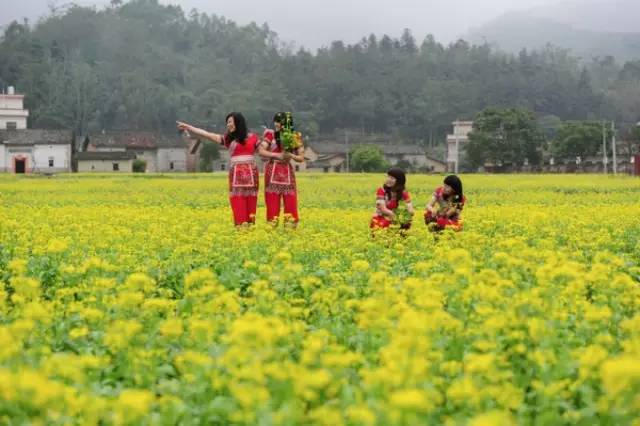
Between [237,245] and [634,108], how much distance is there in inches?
4180

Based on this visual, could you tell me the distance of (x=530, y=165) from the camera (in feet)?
229

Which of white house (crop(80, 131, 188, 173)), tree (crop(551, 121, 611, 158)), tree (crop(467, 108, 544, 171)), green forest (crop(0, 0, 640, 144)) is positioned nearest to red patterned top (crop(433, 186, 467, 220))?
tree (crop(467, 108, 544, 171))

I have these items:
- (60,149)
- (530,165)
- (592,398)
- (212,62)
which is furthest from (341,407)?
(212,62)

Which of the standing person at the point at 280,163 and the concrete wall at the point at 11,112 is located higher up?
the concrete wall at the point at 11,112

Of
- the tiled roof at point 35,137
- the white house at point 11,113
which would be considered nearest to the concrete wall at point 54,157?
the tiled roof at point 35,137

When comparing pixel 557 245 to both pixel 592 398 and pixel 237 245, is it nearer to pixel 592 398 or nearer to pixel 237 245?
pixel 237 245

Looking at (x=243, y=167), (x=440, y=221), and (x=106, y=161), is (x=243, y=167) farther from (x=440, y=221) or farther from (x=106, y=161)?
(x=106, y=161)

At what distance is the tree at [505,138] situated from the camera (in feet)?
222

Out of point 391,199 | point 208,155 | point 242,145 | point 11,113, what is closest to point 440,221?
point 391,199

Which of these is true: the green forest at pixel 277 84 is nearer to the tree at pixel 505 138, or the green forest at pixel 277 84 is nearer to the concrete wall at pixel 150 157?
the concrete wall at pixel 150 157

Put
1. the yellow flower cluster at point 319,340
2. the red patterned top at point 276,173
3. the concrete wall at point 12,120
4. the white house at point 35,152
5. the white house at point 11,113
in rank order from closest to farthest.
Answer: the yellow flower cluster at point 319,340 < the red patterned top at point 276,173 < the white house at point 35,152 < the concrete wall at point 12,120 < the white house at point 11,113

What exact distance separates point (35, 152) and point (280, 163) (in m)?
55.7

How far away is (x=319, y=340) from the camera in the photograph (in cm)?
401

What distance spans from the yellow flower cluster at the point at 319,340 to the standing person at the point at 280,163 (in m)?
2.62
